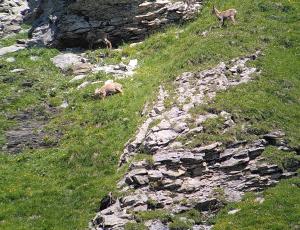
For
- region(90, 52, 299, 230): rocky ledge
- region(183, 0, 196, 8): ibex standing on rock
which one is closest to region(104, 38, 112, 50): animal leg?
Result: region(183, 0, 196, 8): ibex standing on rock

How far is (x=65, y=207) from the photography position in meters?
24.3

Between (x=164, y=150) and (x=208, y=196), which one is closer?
(x=208, y=196)

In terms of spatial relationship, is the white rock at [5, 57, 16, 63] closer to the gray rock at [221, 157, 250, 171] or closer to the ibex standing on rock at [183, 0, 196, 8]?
the ibex standing on rock at [183, 0, 196, 8]

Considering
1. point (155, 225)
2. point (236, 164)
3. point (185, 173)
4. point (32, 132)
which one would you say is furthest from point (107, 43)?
point (155, 225)

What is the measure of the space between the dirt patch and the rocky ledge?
599 cm

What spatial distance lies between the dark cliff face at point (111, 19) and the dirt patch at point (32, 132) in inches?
408

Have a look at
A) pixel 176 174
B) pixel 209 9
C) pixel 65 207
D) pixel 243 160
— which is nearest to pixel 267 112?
pixel 243 160

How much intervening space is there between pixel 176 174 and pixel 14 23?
101 feet

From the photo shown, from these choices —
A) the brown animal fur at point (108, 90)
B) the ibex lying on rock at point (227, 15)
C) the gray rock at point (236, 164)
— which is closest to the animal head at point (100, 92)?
the brown animal fur at point (108, 90)

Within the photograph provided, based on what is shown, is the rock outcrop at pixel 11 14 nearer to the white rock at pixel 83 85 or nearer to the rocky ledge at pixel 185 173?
the white rock at pixel 83 85

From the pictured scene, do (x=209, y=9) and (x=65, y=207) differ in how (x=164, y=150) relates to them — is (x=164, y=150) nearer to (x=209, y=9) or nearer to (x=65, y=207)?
(x=65, y=207)

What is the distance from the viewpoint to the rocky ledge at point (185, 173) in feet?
71.4

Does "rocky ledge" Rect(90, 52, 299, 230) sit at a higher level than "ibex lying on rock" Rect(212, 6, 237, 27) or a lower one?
lower

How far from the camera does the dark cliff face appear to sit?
137 ft
